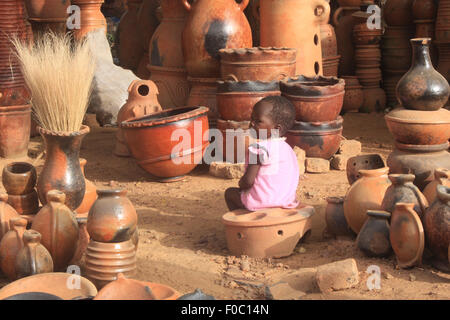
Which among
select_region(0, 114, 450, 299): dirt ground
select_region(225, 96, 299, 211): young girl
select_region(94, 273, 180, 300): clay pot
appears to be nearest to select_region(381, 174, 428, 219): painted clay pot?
select_region(0, 114, 450, 299): dirt ground

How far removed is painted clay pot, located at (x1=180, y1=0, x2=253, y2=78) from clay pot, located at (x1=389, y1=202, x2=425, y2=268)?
3.39 meters

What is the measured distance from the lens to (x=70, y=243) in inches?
160

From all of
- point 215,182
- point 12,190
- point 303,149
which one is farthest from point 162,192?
point 12,190

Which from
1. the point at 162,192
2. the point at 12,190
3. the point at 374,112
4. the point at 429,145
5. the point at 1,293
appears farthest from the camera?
the point at 374,112

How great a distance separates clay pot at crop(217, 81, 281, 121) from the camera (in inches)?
251

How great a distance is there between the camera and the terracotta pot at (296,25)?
24.2ft

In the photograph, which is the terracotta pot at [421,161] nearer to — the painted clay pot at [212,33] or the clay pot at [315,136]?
the clay pot at [315,136]

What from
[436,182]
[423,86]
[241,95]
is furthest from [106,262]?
[241,95]

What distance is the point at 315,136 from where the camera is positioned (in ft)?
21.2

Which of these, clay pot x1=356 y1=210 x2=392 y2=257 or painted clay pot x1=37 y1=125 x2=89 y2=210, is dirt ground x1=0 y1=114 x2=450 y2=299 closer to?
clay pot x1=356 y1=210 x2=392 y2=257

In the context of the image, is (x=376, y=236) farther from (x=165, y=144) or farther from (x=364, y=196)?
(x=165, y=144)

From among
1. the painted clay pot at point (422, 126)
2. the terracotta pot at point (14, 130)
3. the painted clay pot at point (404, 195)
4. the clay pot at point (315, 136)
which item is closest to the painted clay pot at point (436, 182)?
the painted clay pot at point (404, 195)

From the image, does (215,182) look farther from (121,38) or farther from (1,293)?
(121,38)

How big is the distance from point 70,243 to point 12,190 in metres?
0.60
